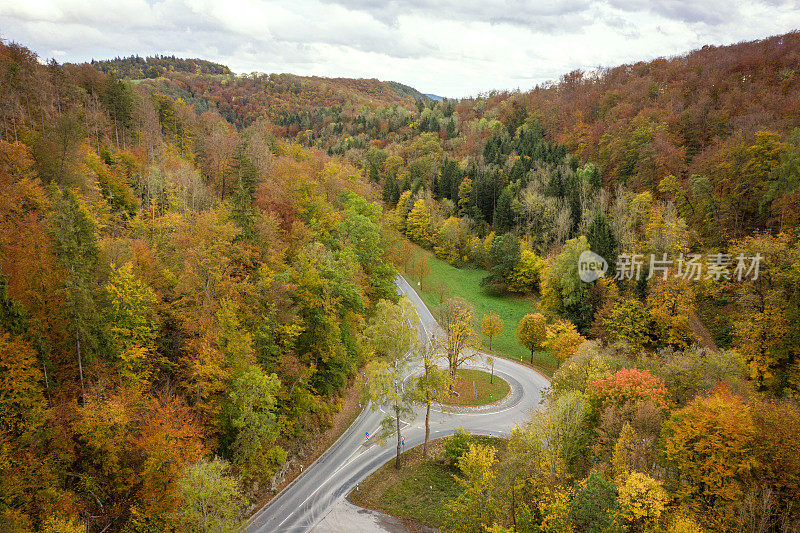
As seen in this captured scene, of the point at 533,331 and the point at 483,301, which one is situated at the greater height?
the point at 533,331

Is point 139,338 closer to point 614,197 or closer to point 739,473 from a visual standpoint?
point 739,473

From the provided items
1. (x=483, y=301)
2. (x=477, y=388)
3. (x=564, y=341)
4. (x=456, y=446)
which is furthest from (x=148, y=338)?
(x=483, y=301)

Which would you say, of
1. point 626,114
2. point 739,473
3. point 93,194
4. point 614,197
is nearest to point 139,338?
point 93,194

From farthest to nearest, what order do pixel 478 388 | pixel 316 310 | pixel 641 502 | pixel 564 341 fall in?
pixel 478 388 → pixel 564 341 → pixel 316 310 → pixel 641 502

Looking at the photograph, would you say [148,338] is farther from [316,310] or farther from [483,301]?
[483,301]

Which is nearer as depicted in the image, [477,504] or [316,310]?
[477,504]

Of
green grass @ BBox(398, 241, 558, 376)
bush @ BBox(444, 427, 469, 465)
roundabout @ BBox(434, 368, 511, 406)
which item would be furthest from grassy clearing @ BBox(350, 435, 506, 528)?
green grass @ BBox(398, 241, 558, 376)

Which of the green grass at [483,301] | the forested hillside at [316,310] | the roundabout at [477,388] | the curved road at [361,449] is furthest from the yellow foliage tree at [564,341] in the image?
the roundabout at [477,388]

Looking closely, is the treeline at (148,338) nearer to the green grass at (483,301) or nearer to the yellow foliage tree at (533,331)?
the yellow foliage tree at (533,331)
